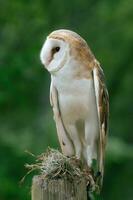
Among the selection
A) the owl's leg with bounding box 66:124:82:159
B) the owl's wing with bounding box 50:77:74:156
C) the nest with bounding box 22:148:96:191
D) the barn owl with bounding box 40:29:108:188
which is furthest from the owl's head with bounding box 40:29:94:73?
the nest with bounding box 22:148:96:191

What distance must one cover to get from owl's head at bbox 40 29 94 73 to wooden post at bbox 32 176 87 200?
3.36 ft

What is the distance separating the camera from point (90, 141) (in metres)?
6.95

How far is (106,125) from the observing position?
698cm

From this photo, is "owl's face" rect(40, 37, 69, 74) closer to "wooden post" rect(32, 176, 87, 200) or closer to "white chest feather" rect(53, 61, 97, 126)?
"white chest feather" rect(53, 61, 97, 126)

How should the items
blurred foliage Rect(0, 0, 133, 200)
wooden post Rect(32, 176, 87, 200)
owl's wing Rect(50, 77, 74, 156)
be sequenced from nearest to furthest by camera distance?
wooden post Rect(32, 176, 87, 200)
owl's wing Rect(50, 77, 74, 156)
blurred foliage Rect(0, 0, 133, 200)

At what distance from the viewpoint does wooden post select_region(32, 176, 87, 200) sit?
18.3ft

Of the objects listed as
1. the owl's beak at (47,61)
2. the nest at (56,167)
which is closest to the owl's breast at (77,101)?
the owl's beak at (47,61)

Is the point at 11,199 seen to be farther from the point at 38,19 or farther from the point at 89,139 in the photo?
the point at 89,139

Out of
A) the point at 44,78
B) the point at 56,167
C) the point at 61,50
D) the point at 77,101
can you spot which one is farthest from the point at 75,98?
the point at 44,78

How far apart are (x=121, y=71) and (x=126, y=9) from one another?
3.70ft

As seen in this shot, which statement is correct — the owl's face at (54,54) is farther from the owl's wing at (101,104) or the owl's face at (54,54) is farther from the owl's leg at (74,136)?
the owl's leg at (74,136)

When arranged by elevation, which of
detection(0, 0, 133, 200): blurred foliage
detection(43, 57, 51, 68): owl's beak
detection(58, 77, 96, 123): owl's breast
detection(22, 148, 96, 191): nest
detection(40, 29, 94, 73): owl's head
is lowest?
detection(22, 148, 96, 191): nest

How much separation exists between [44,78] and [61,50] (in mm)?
11640

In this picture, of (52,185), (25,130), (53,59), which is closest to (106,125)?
(53,59)
